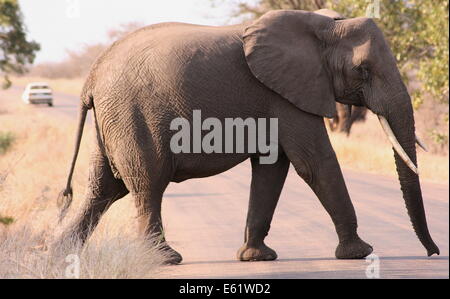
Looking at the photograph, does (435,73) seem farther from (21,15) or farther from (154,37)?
(154,37)

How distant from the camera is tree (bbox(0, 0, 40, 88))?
26.8 meters

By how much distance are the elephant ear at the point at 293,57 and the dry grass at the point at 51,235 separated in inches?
79.0

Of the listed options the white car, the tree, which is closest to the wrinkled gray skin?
the tree

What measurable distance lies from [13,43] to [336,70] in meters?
19.4

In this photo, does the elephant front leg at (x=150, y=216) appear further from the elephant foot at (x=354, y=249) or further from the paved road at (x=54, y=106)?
the paved road at (x=54, y=106)

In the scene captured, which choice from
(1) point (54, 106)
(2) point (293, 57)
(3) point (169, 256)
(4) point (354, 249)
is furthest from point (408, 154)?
(1) point (54, 106)

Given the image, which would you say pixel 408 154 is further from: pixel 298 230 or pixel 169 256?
pixel 298 230

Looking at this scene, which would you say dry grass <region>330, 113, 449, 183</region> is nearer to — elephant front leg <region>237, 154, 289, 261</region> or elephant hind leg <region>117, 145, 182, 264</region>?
elephant front leg <region>237, 154, 289, 261</region>

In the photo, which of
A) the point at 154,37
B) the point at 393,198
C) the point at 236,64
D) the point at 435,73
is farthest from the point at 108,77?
the point at 435,73

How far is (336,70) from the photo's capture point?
9.77m

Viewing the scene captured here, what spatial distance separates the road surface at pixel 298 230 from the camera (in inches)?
366

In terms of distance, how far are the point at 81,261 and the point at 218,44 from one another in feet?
8.96

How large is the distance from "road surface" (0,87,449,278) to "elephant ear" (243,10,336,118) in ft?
5.31
